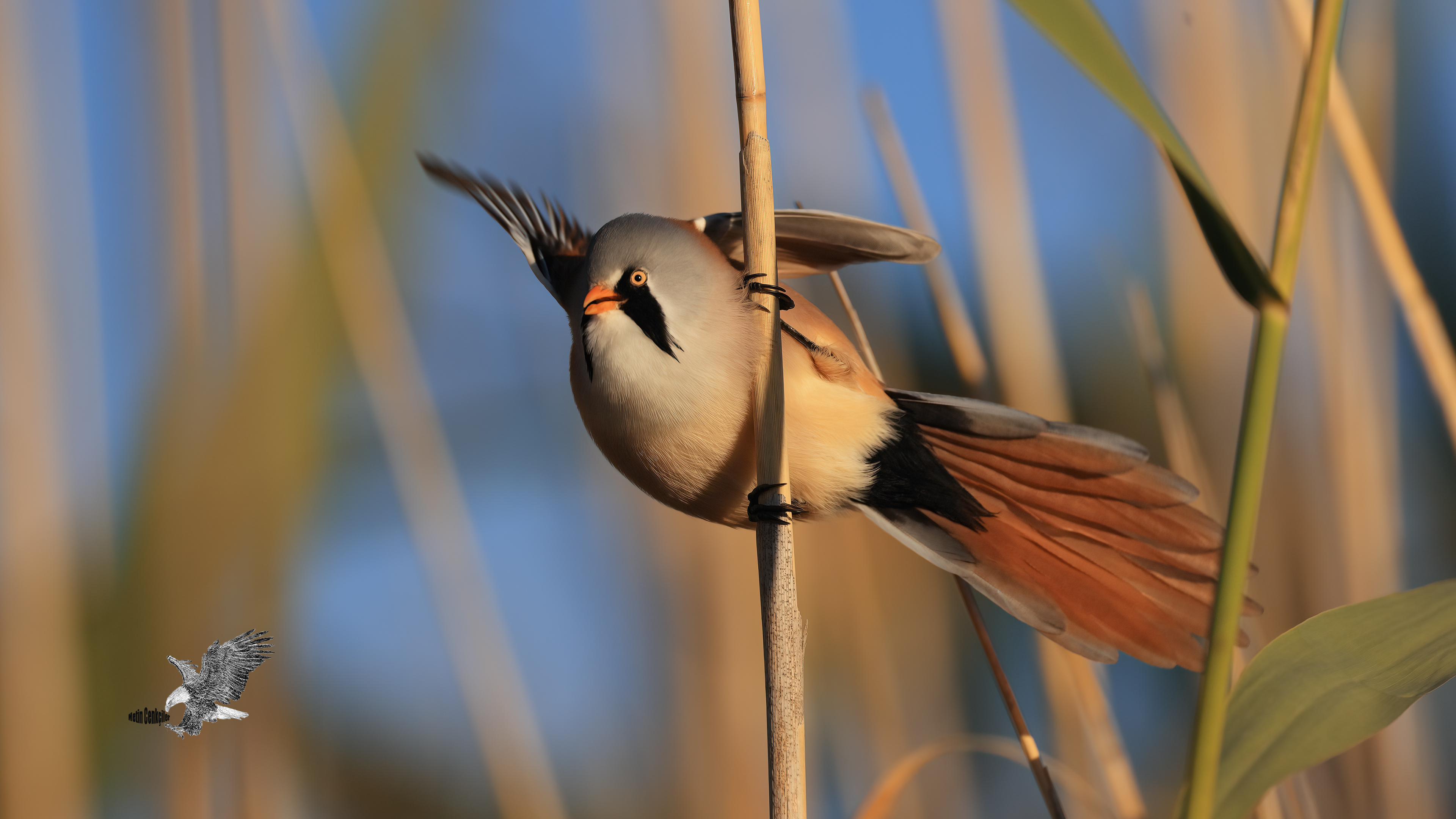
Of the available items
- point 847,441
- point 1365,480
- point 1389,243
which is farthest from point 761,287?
point 1365,480

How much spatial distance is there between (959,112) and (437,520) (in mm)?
775

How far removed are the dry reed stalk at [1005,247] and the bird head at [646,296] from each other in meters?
0.53

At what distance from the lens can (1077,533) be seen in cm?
79

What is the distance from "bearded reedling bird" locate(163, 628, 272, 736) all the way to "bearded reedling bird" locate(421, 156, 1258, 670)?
1.12ft

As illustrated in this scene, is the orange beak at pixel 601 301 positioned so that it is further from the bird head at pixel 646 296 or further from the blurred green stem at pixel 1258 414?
the blurred green stem at pixel 1258 414

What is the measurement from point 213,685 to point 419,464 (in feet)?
1.21

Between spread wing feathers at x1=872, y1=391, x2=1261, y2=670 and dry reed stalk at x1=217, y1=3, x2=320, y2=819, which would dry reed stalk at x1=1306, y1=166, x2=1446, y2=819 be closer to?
spread wing feathers at x1=872, y1=391, x2=1261, y2=670

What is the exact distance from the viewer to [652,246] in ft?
2.25

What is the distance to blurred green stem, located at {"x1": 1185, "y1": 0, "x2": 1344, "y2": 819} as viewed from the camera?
0.30 m

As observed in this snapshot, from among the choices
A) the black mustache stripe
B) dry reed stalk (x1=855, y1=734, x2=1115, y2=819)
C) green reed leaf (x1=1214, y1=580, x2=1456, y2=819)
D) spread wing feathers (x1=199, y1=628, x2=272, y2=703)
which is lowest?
dry reed stalk (x1=855, y1=734, x2=1115, y2=819)

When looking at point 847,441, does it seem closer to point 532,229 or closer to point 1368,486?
point 532,229

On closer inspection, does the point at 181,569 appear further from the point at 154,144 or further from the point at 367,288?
the point at 154,144

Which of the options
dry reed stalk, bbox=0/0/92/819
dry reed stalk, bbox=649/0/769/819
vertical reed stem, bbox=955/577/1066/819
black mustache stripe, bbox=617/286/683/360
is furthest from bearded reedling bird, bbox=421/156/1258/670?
dry reed stalk, bbox=0/0/92/819

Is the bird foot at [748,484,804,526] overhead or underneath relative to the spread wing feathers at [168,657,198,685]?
overhead
